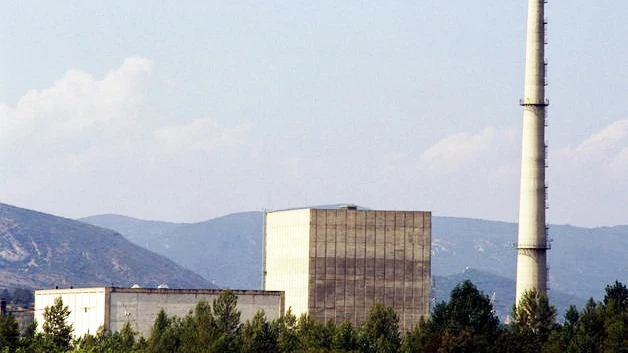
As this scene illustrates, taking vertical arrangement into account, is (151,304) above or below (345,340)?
above

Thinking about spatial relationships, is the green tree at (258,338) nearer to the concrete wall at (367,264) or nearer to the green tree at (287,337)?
Answer: the green tree at (287,337)

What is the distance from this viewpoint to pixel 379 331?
178125 mm

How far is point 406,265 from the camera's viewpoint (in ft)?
646

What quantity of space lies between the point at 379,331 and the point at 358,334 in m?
4.02

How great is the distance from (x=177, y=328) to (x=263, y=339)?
1055 cm

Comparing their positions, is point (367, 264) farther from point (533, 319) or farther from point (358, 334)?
point (533, 319)

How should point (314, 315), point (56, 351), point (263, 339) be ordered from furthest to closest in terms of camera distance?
point (314, 315) → point (263, 339) → point (56, 351)

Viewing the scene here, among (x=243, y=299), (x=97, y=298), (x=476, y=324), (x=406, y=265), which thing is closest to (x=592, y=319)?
(x=476, y=324)

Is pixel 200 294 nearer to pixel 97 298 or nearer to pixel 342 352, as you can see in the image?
pixel 97 298

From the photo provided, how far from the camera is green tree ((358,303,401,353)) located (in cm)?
16589

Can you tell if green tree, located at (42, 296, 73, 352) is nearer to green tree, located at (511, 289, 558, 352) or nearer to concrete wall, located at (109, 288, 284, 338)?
concrete wall, located at (109, 288, 284, 338)

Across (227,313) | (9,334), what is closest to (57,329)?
(9,334)

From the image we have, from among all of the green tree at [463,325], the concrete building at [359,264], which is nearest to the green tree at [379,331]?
the green tree at [463,325]

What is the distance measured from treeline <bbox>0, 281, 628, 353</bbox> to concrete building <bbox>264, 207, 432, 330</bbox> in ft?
36.4
